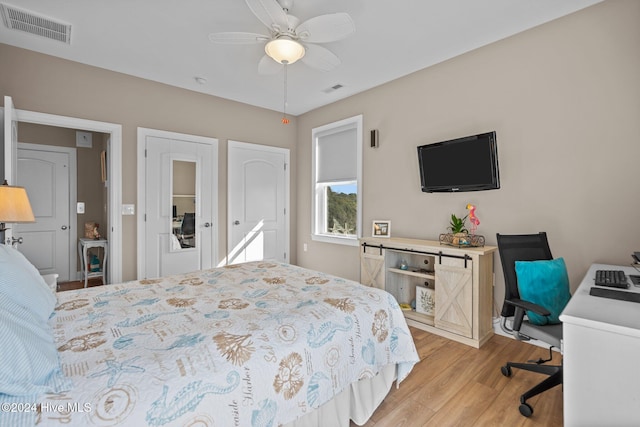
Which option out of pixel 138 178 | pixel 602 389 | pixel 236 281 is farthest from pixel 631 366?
pixel 138 178

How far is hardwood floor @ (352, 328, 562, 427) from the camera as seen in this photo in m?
1.74

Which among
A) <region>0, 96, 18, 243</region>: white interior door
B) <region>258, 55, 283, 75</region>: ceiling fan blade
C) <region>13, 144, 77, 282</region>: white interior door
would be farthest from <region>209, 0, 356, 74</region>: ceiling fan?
<region>13, 144, 77, 282</region>: white interior door

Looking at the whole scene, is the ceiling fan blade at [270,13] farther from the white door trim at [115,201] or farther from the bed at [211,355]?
the white door trim at [115,201]

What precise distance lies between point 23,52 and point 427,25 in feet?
12.6

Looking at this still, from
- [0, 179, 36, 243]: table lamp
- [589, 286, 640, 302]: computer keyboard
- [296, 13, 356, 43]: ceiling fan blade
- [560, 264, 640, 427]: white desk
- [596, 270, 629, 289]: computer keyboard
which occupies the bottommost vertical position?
[560, 264, 640, 427]: white desk

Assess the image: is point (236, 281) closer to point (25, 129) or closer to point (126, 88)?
point (126, 88)

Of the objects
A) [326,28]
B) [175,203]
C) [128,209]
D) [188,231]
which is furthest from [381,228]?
[128,209]

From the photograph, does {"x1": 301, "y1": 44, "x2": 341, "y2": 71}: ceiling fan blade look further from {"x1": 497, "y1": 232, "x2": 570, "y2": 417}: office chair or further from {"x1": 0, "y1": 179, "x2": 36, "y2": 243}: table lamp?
{"x1": 0, "y1": 179, "x2": 36, "y2": 243}: table lamp

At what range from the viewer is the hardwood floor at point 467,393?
174 centimetres

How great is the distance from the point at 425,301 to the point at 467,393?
121cm

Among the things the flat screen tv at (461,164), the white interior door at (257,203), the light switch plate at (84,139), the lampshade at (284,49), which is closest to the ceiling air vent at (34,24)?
the lampshade at (284,49)

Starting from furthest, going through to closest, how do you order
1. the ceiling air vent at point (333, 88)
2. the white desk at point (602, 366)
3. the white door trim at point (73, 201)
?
the white door trim at point (73, 201)
the ceiling air vent at point (333, 88)
the white desk at point (602, 366)

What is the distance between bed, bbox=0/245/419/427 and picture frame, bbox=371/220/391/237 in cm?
170

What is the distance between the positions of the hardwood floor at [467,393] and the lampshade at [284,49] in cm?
246
